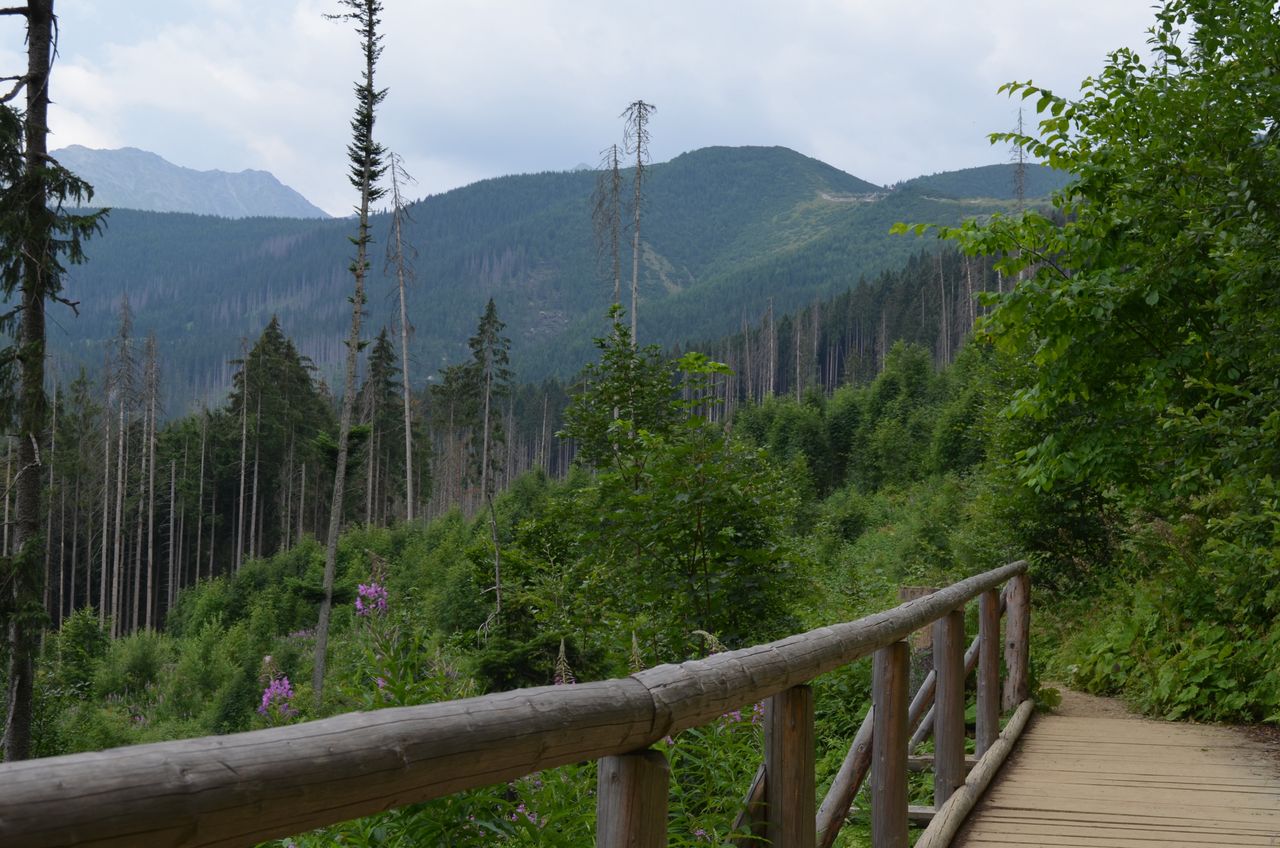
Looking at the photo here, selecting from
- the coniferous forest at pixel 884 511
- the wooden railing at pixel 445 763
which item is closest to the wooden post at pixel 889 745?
the wooden railing at pixel 445 763

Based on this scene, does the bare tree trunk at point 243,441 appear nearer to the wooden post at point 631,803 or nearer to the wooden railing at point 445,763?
the wooden railing at point 445,763

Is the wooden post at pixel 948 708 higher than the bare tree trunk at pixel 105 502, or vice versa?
the wooden post at pixel 948 708

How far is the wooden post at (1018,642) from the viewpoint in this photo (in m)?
8.33

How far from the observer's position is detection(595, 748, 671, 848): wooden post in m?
2.02

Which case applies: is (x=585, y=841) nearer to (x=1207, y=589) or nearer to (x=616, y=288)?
(x=1207, y=589)

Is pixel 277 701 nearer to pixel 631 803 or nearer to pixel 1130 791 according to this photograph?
pixel 631 803

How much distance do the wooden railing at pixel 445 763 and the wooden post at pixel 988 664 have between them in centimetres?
327

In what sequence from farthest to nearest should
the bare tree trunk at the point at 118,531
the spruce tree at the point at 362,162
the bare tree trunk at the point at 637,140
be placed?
the bare tree trunk at the point at 118,531 → the bare tree trunk at the point at 637,140 → the spruce tree at the point at 362,162

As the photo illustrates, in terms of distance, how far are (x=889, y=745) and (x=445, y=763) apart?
291cm

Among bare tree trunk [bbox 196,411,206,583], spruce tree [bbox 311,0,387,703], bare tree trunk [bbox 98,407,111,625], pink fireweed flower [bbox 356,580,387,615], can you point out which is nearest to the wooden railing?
pink fireweed flower [bbox 356,580,387,615]

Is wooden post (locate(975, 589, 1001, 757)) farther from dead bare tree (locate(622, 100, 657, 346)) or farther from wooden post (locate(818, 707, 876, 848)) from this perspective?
dead bare tree (locate(622, 100, 657, 346))

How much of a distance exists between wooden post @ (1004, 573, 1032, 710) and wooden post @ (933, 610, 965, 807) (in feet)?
10.1

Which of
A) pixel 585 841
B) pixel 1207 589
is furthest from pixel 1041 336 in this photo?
pixel 585 841

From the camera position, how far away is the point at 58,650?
34.3 metres
